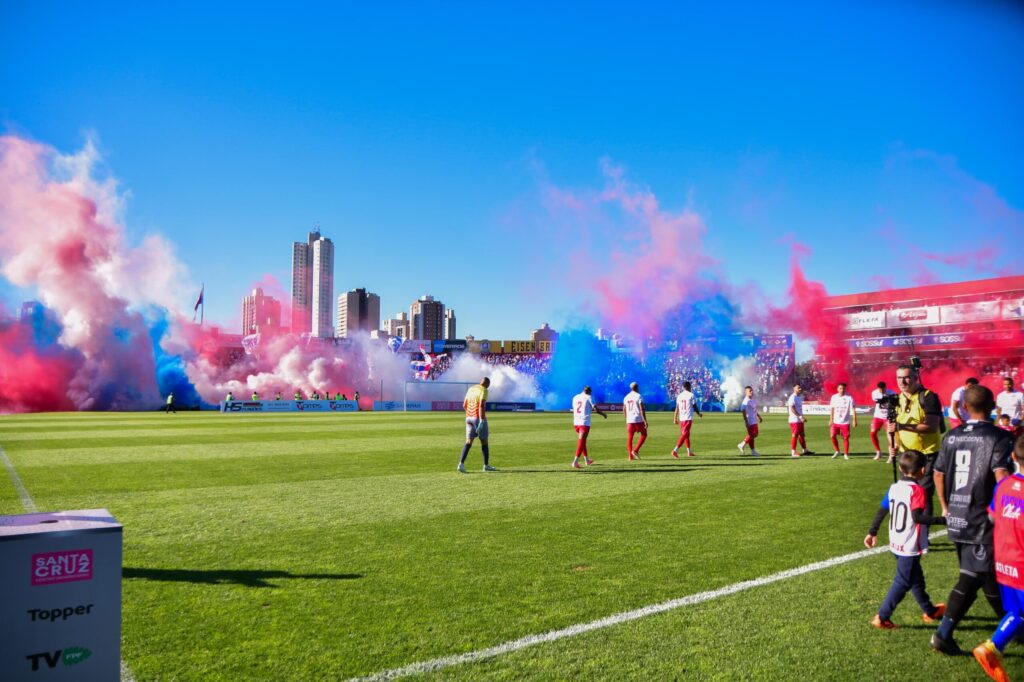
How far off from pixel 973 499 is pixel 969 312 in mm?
74996

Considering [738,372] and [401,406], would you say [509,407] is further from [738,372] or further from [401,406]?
[738,372]

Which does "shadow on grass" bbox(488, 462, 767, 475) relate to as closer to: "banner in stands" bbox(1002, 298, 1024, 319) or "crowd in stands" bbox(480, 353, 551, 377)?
"banner in stands" bbox(1002, 298, 1024, 319)

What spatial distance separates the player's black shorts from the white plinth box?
16.2ft

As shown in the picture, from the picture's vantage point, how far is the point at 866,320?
7306 cm

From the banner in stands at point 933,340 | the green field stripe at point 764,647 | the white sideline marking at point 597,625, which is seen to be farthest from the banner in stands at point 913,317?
the green field stripe at point 764,647

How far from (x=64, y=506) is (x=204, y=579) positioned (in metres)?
5.49

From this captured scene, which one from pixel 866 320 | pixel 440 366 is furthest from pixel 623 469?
pixel 866 320

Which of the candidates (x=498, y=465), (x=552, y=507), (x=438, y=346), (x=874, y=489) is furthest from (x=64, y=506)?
(x=438, y=346)

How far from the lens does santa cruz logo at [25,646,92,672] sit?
2645mm

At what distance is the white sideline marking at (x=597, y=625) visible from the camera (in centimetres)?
411

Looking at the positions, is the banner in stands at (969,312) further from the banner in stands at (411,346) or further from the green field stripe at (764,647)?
the green field stripe at (764,647)

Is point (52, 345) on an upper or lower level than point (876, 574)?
upper

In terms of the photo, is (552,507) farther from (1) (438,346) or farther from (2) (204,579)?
(1) (438,346)

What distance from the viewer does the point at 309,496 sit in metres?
11.0
